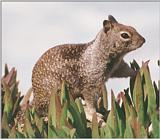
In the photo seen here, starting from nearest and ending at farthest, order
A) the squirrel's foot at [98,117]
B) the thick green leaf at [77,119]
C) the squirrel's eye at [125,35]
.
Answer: the thick green leaf at [77,119]
the squirrel's foot at [98,117]
the squirrel's eye at [125,35]

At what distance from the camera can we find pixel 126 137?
1.62m

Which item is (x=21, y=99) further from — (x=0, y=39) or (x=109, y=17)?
(x=109, y=17)

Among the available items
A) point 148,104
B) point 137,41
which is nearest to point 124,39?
point 137,41

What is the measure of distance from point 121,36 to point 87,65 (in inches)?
8.2

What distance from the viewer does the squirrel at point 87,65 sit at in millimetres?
2176

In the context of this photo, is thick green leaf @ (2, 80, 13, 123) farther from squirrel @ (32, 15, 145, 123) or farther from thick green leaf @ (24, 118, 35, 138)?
thick green leaf @ (24, 118, 35, 138)

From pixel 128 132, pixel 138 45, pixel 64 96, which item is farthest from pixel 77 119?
pixel 138 45

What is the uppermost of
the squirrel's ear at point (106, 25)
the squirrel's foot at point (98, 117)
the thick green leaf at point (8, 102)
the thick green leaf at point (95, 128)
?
the squirrel's ear at point (106, 25)

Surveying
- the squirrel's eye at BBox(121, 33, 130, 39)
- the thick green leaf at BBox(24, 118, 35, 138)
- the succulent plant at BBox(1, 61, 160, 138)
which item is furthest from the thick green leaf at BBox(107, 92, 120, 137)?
the squirrel's eye at BBox(121, 33, 130, 39)

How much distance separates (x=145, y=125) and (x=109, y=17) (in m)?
0.55

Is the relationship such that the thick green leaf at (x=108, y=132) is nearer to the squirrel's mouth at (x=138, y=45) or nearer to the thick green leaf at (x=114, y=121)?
the thick green leaf at (x=114, y=121)

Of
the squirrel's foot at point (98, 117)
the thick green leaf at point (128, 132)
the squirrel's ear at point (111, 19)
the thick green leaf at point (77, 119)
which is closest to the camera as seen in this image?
the thick green leaf at point (128, 132)

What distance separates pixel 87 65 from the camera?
2.32 metres

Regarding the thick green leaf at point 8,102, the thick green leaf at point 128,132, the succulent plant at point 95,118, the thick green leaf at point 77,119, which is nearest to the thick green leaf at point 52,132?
the succulent plant at point 95,118
